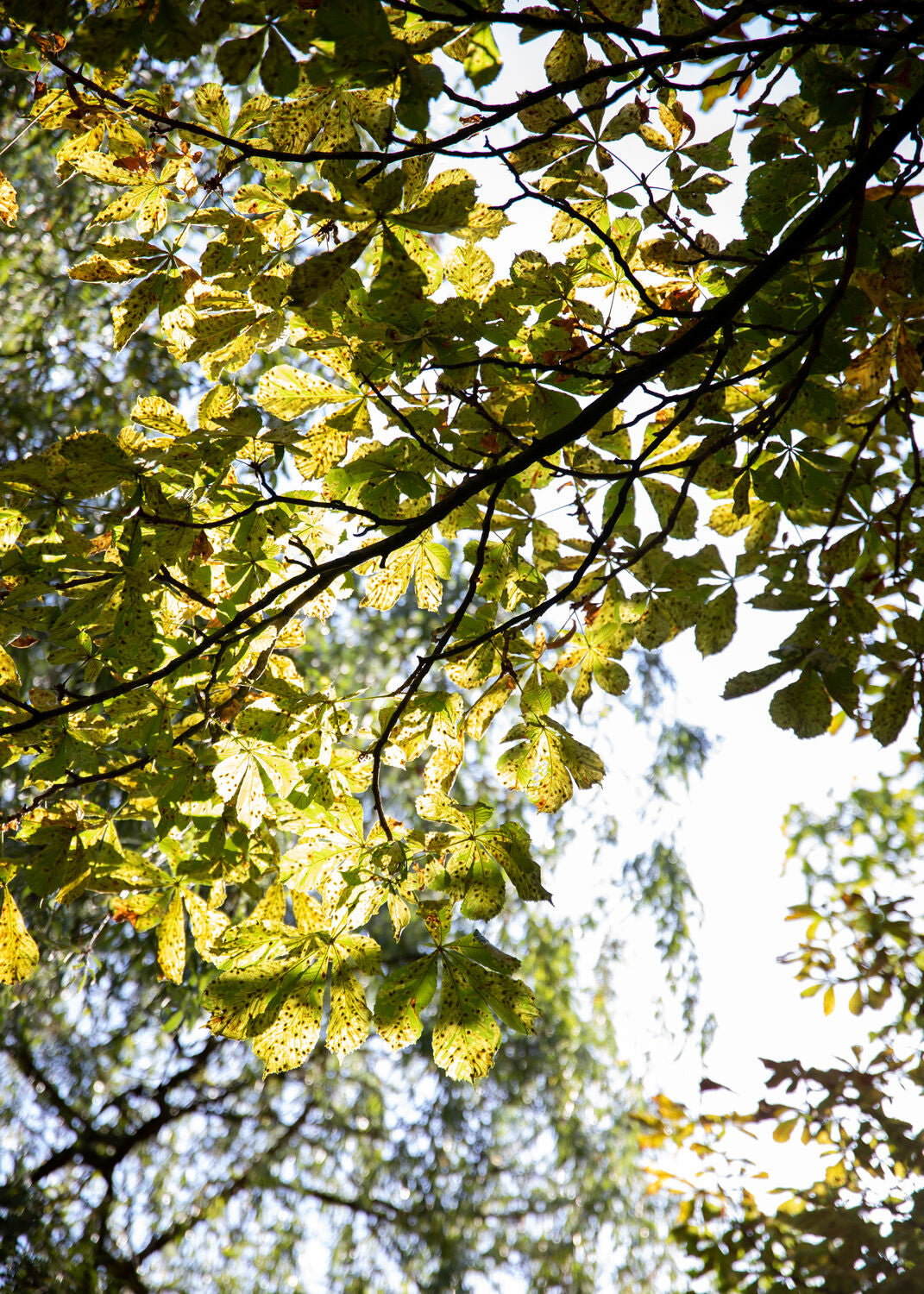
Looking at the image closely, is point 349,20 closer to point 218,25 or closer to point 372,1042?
point 218,25

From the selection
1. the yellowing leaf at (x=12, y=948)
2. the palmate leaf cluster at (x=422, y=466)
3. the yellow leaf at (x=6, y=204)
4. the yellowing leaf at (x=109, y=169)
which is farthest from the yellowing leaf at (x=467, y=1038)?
the yellow leaf at (x=6, y=204)

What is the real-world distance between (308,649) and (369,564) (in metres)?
2.79

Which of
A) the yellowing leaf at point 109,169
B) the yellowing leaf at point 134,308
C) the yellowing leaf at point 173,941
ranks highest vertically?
the yellowing leaf at point 109,169

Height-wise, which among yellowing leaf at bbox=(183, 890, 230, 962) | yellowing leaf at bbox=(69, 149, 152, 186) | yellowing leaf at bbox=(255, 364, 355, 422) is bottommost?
yellowing leaf at bbox=(183, 890, 230, 962)

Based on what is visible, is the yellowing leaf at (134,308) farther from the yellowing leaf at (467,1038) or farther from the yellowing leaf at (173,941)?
the yellowing leaf at (467,1038)

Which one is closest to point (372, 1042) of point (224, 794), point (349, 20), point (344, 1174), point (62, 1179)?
point (344, 1174)

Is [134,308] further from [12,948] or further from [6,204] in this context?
[12,948]

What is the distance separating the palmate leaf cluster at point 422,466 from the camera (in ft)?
3.42

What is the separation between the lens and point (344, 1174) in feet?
12.7

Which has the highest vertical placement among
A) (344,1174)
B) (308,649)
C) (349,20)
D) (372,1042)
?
(308,649)

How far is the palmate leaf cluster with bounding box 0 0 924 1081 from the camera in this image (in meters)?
1.04

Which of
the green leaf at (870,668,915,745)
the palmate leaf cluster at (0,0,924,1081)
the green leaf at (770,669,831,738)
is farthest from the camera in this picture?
the green leaf at (870,668,915,745)

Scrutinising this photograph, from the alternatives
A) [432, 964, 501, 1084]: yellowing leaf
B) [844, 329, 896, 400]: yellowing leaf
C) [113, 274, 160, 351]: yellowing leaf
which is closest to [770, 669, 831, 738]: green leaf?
[844, 329, 896, 400]: yellowing leaf

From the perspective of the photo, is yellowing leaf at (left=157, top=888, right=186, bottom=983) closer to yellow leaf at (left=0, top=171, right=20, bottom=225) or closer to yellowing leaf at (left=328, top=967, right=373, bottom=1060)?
yellowing leaf at (left=328, top=967, right=373, bottom=1060)
